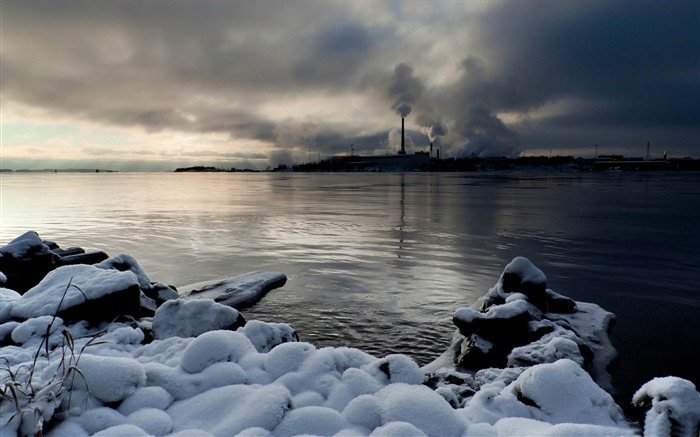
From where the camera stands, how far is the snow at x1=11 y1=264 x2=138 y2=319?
6109 mm

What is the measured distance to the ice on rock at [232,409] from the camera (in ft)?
11.1

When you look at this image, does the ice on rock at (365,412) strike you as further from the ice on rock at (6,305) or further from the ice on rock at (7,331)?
the ice on rock at (6,305)

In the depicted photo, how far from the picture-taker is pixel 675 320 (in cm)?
820

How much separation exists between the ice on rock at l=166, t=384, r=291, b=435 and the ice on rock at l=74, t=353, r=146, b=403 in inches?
17.2

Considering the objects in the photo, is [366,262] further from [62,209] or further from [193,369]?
[62,209]

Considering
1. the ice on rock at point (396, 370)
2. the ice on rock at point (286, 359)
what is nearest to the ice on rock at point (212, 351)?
the ice on rock at point (286, 359)

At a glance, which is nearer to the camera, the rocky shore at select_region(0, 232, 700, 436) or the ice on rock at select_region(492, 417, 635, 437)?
the ice on rock at select_region(492, 417, 635, 437)

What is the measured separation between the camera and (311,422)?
11.3ft

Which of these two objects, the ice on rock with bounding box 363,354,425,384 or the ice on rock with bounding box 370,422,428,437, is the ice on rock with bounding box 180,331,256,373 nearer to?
the ice on rock with bounding box 363,354,425,384

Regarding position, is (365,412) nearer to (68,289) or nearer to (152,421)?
(152,421)

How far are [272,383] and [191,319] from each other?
280 cm

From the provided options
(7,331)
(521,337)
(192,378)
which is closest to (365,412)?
(192,378)

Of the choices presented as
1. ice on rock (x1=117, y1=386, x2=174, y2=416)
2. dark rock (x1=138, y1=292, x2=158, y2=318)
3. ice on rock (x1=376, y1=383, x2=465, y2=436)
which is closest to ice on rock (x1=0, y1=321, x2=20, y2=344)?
dark rock (x1=138, y1=292, x2=158, y2=318)

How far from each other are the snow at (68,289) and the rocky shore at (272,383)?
0.03m
